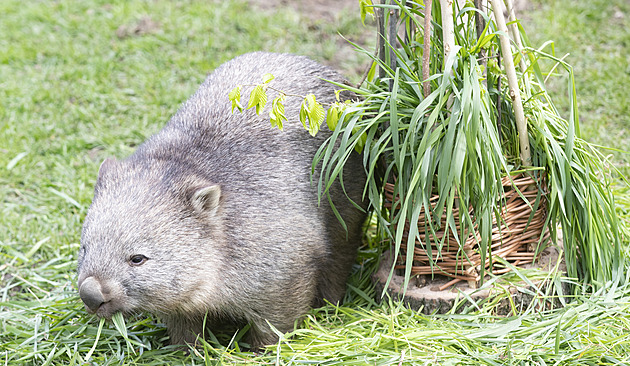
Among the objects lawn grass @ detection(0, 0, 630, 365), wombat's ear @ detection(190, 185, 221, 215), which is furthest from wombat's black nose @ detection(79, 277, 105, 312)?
wombat's ear @ detection(190, 185, 221, 215)

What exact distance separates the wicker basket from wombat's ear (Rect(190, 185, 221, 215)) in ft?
2.97

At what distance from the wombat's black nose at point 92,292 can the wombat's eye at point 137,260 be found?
0.57 ft

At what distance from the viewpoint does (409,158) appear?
3426 mm

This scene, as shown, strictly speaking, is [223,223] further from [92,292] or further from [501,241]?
[501,241]

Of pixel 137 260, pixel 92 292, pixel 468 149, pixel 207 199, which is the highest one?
pixel 468 149

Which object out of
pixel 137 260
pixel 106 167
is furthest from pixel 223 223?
pixel 106 167

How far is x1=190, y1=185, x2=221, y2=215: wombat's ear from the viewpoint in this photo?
3330 mm

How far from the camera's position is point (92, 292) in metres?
3.09

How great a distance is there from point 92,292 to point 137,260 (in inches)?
9.4

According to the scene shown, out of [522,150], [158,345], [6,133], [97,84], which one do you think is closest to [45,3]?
[97,84]

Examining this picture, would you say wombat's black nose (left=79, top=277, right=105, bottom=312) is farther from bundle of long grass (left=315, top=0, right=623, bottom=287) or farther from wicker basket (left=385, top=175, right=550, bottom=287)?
wicker basket (left=385, top=175, right=550, bottom=287)

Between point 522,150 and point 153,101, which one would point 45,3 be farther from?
point 522,150

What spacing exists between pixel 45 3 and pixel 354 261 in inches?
209

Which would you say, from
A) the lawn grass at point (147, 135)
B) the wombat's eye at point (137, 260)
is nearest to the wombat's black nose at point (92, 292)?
the wombat's eye at point (137, 260)
